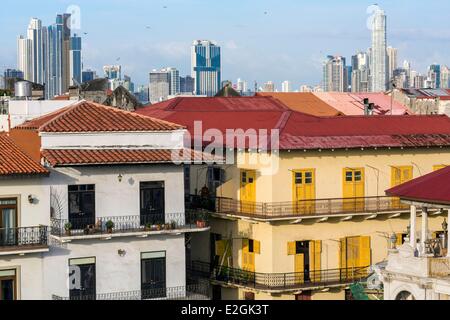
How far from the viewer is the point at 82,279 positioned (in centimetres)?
4428

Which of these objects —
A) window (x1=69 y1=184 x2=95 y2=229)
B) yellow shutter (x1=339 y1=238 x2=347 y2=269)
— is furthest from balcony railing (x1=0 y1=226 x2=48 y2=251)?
yellow shutter (x1=339 y1=238 x2=347 y2=269)

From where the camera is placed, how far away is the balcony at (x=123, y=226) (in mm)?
43750

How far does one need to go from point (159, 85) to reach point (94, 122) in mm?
95668

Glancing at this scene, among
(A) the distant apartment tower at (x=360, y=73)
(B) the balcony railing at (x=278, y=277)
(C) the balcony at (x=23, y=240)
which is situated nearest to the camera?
(C) the balcony at (x=23, y=240)

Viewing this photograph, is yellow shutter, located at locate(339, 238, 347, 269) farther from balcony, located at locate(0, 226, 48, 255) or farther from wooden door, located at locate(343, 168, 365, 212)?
balcony, located at locate(0, 226, 48, 255)

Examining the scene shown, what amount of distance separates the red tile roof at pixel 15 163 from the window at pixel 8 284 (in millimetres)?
3322

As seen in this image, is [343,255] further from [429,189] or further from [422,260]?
[422,260]

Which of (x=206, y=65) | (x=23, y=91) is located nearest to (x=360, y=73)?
(x=206, y=65)

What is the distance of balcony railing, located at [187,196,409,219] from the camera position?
51.2m

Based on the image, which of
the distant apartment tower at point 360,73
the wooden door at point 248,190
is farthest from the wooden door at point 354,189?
the distant apartment tower at point 360,73

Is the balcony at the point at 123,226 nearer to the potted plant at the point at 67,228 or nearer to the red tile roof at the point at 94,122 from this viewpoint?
the potted plant at the point at 67,228

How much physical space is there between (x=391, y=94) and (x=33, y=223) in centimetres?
3992

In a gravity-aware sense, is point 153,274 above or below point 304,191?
below
